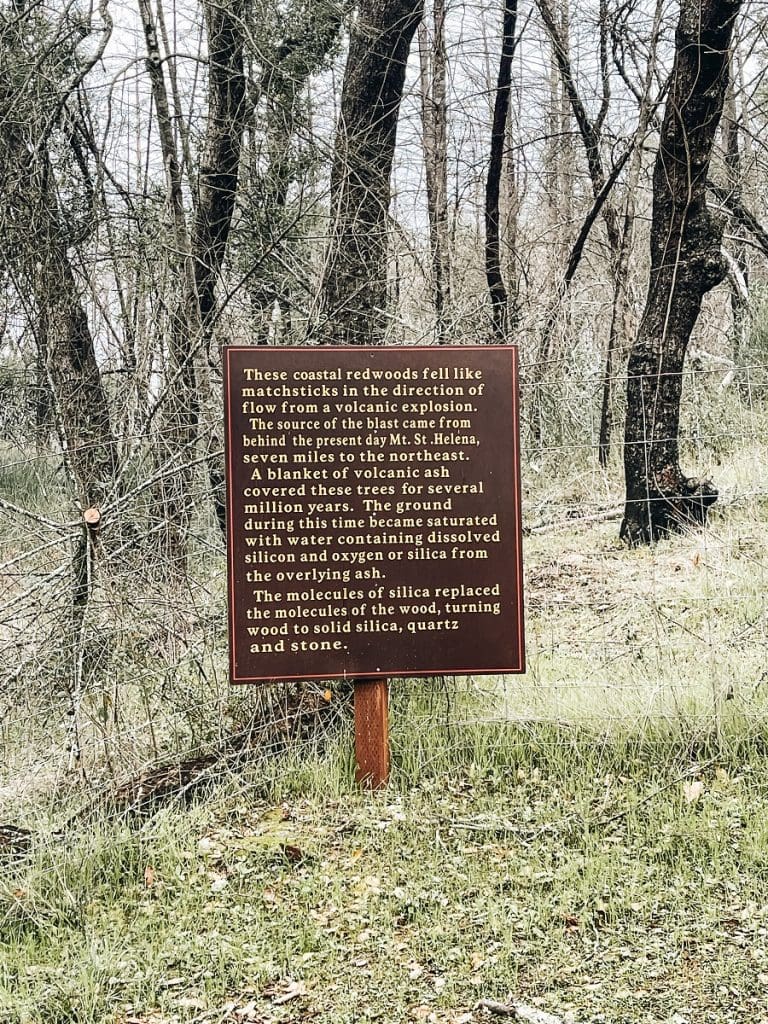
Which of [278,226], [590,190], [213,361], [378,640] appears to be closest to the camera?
[378,640]

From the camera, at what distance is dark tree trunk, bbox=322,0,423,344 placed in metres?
7.36

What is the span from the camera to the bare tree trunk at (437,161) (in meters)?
10.3

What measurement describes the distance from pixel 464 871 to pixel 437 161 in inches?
365

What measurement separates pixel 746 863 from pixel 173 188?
6787mm

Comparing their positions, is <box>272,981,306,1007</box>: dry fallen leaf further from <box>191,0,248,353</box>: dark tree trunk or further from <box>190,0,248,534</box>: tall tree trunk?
<box>191,0,248,353</box>: dark tree trunk

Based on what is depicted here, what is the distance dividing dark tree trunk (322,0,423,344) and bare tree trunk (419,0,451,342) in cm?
135

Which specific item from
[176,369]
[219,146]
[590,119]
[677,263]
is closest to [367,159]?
[219,146]

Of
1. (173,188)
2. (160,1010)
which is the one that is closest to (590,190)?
(173,188)

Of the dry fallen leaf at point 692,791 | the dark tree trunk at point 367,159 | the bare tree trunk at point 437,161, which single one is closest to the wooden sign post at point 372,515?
the dry fallen leaf at point 692,791

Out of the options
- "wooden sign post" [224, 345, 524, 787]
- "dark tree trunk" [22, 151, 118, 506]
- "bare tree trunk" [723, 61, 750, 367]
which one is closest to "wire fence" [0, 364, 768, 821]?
"wooden sign post" [224, 345, 524, 787]

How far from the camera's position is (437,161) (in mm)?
11883

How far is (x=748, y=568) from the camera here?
23.4 feet

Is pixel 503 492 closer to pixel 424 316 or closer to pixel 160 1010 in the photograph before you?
pixel 160 1010

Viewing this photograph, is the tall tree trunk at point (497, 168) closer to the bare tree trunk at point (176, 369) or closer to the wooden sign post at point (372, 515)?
the bare tree trunk at point (176, 369)
